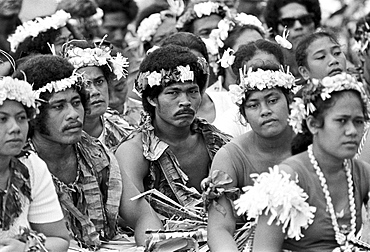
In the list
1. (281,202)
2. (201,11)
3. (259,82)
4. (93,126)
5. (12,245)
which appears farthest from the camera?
(201,11)

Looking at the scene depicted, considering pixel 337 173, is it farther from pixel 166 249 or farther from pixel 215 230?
pixel 166 249

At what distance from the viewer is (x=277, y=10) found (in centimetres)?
925

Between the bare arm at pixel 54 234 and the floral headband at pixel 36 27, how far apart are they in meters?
2.52

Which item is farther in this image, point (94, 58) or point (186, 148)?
point (94, 58)

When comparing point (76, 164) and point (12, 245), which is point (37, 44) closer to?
point (76, 164)

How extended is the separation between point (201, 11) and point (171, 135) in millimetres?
2533

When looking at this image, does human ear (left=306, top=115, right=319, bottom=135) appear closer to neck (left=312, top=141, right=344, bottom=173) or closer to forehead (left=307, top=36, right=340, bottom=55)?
neck (left=312, top=141, right=344, bottom=173)

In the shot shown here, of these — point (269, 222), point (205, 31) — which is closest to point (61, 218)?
point (269, 222)

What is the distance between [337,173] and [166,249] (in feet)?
3.78

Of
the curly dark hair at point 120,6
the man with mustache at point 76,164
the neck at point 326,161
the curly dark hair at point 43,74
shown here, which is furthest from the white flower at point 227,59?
the curly dark hair at point 120,6

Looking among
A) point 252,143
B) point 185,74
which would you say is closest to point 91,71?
point 185,74

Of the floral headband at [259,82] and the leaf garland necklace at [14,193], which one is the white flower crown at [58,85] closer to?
the leaf garland necklace at [14,193]

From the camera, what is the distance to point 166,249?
568cm

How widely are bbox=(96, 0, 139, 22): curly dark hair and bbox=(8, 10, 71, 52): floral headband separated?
94.9 inches
